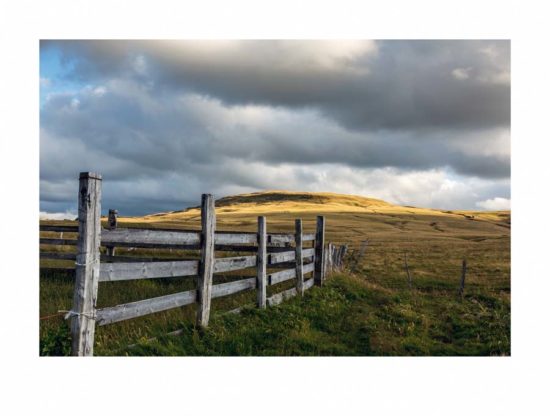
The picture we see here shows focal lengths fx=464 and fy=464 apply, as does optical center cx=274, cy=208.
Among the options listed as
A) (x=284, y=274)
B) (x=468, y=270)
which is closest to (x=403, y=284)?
(x=468, y=270)

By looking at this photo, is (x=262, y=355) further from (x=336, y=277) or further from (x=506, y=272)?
(x=506, y=272)

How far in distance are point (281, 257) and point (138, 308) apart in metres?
5.03

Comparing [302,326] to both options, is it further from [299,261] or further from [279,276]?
[299,261]

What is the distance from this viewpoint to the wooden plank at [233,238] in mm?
8492

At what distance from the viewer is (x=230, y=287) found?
28.5ft

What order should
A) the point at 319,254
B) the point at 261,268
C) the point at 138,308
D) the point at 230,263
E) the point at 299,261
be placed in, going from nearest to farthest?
1. the point at 138,308
2. the point at 230,263
3. the point at 261,268
4. the point at 299,261
5. the point at 319,254

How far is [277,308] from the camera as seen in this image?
380 inches

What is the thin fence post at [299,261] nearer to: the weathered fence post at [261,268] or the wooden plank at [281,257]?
the wooden plank at [281,257]

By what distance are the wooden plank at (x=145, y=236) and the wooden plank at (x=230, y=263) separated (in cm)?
66

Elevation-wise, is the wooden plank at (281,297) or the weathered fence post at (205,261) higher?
the weathered fence post at (205,261)

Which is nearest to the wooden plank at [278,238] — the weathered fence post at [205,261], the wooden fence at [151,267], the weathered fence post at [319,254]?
the wooden fence at [151,267]

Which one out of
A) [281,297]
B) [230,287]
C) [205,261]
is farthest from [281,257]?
[205,261]

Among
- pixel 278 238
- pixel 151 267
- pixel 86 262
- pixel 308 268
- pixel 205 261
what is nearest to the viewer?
pixel 86 262

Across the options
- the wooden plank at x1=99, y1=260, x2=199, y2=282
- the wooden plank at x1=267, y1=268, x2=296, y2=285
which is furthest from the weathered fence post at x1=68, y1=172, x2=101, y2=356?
the wooden plank at x1=267, y1=268, x2=296, y2=285
